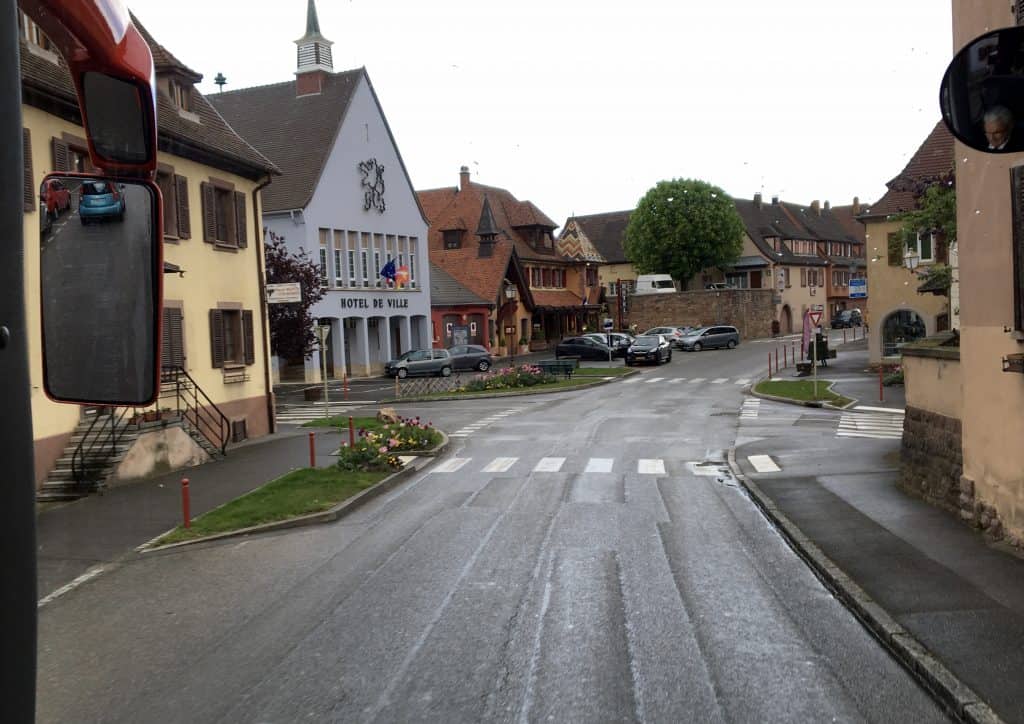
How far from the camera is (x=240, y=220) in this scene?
1033 inches

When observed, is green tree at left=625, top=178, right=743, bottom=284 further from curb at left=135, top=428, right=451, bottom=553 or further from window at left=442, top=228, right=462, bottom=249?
curb at left=135, top=428, right=451, bottom=553

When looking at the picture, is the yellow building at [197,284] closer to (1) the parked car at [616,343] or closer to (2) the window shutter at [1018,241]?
(2) the window shutter at [1018,241]

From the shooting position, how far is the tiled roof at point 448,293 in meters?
60.1

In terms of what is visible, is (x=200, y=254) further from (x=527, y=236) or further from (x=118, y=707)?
(x=527, y=236)

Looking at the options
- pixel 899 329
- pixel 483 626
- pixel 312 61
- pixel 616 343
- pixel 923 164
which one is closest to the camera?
pixel 483 626

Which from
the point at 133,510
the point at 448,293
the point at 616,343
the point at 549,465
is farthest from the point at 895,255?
the point at 133,510

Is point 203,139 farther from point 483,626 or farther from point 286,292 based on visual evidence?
point 483,626

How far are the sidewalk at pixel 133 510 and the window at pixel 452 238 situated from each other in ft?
145

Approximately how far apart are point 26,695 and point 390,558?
385 inches

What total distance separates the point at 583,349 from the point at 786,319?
34685 millimetres

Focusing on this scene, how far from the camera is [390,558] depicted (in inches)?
462

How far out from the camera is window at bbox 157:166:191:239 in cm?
2224

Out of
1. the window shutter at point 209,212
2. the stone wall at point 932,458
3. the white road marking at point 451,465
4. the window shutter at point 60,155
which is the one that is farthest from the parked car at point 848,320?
the window shutter at point 60,155

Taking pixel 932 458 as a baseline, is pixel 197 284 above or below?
above
